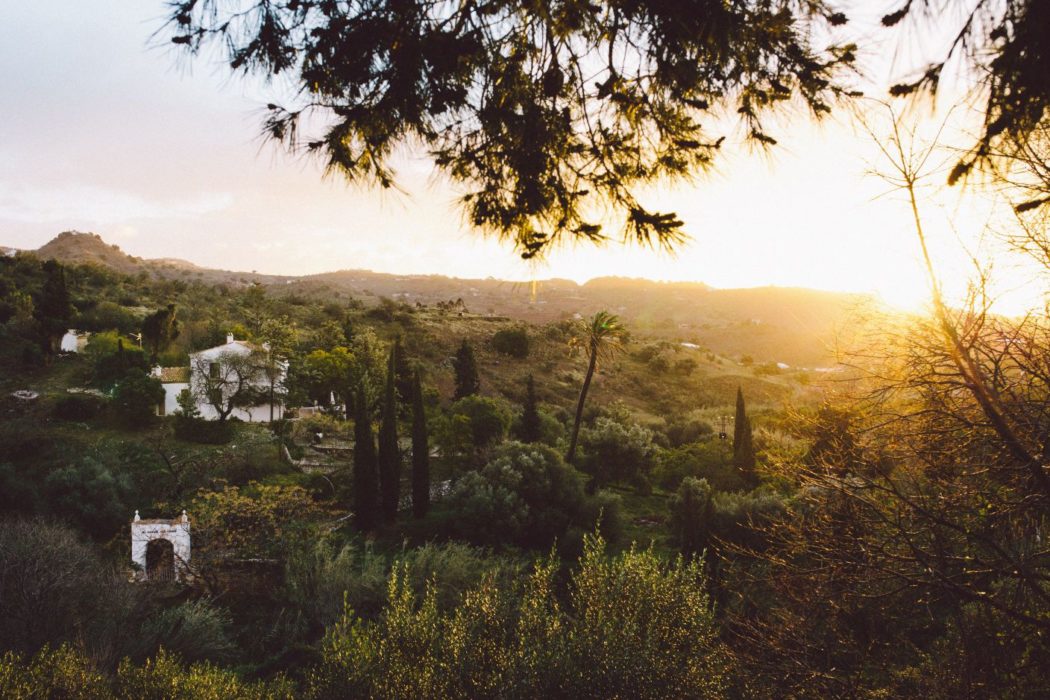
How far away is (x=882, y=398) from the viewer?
4875mm

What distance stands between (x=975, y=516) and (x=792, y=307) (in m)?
81.2

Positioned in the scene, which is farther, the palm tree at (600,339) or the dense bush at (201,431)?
the dense bush at (201,431)

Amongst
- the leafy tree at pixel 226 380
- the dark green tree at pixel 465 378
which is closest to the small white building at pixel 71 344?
the leafy tree at pixel 226 380

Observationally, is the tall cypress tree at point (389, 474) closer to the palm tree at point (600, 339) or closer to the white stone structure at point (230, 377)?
the palm tree at point (600, 339)

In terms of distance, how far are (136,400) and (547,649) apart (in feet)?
90.1

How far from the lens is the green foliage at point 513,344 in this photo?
44969 millimetres

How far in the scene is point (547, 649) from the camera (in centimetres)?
576

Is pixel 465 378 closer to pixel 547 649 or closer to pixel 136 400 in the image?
pixel 136 400

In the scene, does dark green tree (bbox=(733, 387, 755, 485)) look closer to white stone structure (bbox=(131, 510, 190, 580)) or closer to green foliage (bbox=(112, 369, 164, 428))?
white stone structure (bbox=(131, 510, 190, 580))

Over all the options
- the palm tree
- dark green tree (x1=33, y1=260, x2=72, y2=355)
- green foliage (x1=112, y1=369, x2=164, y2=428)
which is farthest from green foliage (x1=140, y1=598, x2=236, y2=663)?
dark green tree (x1=33, y1=260, x2=72, y2=355)

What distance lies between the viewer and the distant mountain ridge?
67312 millimetres

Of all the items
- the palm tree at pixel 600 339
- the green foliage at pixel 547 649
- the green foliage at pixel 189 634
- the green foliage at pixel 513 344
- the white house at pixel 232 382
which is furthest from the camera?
the green foliage at pixel 513 344

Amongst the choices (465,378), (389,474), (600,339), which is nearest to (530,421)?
(600,339)

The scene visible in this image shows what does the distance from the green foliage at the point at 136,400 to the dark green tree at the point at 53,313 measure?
9.17m
